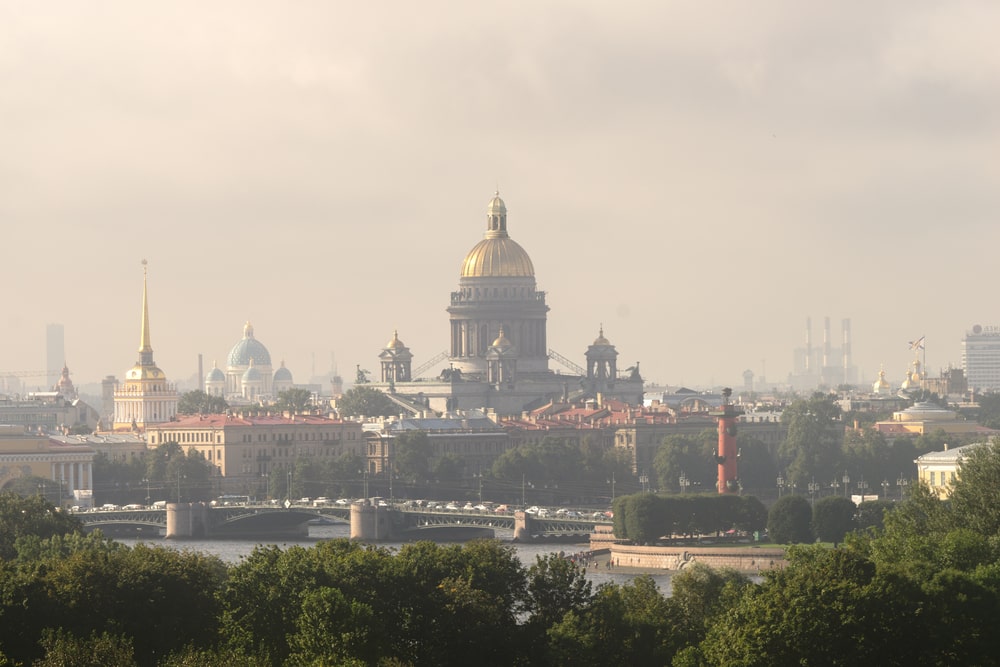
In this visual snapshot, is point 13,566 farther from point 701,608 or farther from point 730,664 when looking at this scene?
point 730,664

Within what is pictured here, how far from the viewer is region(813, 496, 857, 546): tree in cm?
8938

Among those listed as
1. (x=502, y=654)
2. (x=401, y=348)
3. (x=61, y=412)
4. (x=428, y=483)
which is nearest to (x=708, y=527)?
(x=428, y=483)

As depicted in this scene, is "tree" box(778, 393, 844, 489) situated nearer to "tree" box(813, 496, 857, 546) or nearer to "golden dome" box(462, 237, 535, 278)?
"golden dome" box(462, 237, 535, 278)

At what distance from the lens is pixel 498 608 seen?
51.1 meters

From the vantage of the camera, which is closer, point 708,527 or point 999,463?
point 999,463

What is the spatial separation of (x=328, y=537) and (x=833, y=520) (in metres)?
20.7

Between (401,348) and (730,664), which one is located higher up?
(401,348)

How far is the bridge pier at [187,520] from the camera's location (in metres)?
103

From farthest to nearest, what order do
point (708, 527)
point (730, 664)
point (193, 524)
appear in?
point (193, 524)
point (708, 527)
point (730, 664)

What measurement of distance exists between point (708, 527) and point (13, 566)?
131 ft

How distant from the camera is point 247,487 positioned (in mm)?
129625

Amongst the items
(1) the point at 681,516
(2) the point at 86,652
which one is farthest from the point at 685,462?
(2) the point at 86,652

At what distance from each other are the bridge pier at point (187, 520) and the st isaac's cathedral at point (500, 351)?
161ft

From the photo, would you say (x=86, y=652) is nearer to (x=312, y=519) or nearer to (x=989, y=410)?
(x=312, y=519)
